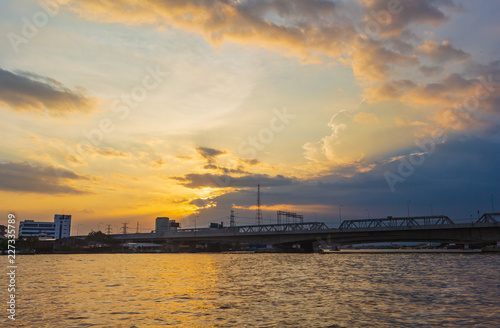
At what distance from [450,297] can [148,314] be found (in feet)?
99.9

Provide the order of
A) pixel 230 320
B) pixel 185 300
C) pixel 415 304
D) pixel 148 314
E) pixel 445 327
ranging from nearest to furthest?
pixel 445 327 < pixel 230 320 < pixel 148 314 < pixel 415 304 < pixel 185 300

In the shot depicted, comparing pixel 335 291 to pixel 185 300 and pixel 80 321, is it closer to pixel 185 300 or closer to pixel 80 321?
pixel 185 300

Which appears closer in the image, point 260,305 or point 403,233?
point 260,305

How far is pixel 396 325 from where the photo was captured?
27094 millimetres

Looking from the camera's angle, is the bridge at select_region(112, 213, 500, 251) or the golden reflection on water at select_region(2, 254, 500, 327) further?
the bridge at select_region(112, 213, 500, 251)

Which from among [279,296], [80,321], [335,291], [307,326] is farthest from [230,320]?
[335,291]

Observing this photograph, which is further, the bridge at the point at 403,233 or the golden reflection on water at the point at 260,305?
the bridge at the point at 403,233

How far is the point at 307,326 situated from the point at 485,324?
12.4 m

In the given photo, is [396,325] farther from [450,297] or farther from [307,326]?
[450,297]

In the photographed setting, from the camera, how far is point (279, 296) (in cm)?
4191

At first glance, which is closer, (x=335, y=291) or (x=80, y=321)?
(x=80, y=321)

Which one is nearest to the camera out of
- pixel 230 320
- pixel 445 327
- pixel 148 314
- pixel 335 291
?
pixel 445 327

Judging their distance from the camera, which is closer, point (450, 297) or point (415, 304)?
point (415, 304)

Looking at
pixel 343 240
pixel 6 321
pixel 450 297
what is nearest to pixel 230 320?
pixel 6 321
